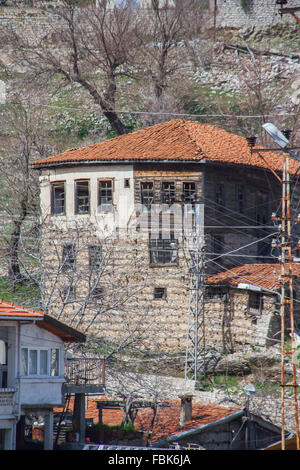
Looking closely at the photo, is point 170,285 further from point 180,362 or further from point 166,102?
point 166,102

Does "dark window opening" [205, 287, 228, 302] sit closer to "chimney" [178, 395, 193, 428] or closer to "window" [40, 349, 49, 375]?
"chimney" [178, 395, 193, 428]

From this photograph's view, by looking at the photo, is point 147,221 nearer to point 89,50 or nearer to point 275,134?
point 275,134

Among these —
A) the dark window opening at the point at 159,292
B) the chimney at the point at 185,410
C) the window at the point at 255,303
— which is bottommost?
the chimney at the point at 185,410

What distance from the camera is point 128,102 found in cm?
7119

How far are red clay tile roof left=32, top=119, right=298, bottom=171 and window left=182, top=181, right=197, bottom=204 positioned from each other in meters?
1.30

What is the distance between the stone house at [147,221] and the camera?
43281 millimetres

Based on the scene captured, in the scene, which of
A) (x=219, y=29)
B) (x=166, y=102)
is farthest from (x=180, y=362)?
(x=219, y=29)

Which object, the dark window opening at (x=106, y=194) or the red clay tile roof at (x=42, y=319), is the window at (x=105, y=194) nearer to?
the dark window opening at (x=106, y=194)

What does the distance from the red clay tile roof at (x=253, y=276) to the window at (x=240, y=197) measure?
401 cm

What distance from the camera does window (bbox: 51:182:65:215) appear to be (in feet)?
153

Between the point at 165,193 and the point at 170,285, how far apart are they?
171 inches

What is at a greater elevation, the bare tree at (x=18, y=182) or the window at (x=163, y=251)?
the bare tree at (x=18, y=182)

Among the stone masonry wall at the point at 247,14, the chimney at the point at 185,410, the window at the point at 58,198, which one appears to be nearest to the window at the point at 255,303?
the chimney at the point at 185,410

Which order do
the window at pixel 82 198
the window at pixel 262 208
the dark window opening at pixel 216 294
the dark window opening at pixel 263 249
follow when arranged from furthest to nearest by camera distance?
the window at pixel 262 208 → the dark window opening at pixel 263 249 → the window at pixel 82 198 → the dark window opening at pixel 216 294
